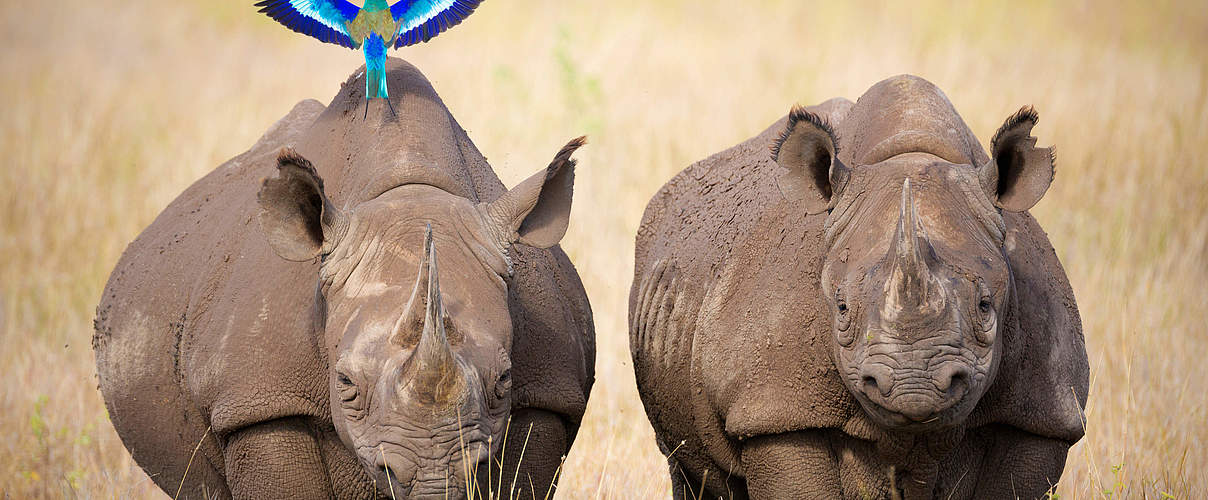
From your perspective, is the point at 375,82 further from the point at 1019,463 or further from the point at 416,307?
the point at 1019,463

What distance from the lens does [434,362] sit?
16.1 ft

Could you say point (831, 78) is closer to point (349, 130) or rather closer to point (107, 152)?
point (107, 152)

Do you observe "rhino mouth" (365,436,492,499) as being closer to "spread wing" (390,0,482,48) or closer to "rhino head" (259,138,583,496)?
"rhino head" (259,138,583,496)

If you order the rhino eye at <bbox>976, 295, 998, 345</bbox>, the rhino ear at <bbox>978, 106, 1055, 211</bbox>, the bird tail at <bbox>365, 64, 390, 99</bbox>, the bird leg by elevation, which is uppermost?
the bird tail at <bbox>365, 64, 390, 99</bbox>

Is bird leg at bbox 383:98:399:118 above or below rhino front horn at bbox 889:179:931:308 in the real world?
above

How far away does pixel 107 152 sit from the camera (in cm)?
1568

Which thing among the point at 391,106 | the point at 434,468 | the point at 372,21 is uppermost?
the point at 372,21

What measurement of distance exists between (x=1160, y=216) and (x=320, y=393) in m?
9.65

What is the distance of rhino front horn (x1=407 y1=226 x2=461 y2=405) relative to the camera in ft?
16.1

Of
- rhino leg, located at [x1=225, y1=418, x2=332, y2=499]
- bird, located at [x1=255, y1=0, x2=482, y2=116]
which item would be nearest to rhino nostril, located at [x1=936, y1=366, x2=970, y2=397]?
rhino leg, located at [x1=225, y1=418, x2=332, y2=499]

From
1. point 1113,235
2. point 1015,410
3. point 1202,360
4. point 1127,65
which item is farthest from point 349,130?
point 1127,65

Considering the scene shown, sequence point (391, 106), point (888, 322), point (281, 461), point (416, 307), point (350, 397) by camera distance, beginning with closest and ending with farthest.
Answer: point (416, 307), point (350, 397), point (888, 322), point (281, 461), point (391, 106)

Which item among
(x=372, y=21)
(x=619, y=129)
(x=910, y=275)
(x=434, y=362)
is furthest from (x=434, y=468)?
(x=619, y=129)

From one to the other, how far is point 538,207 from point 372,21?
1.21m
